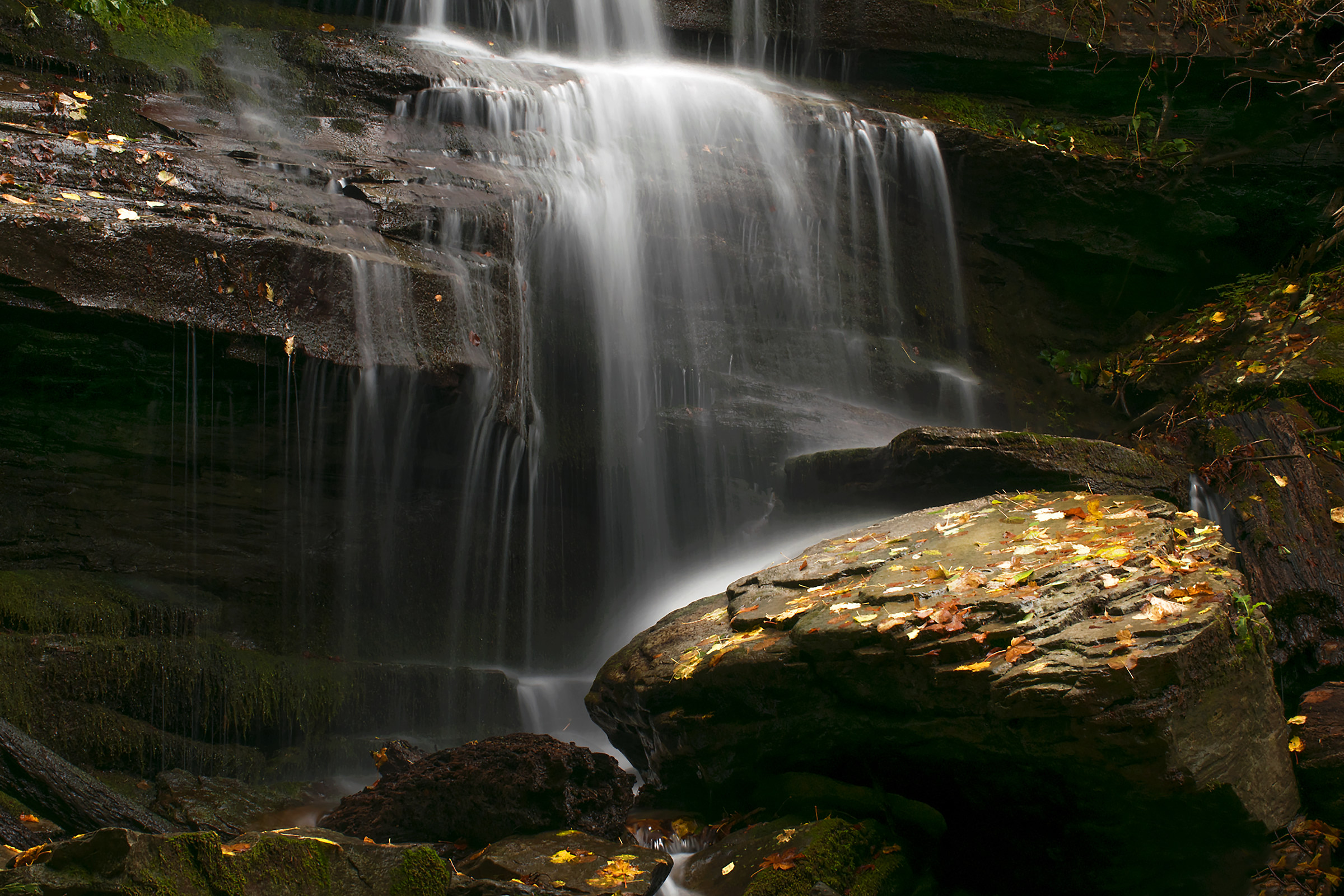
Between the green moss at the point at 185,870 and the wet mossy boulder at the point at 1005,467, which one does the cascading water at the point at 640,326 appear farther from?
the green moss at the point at 185,870

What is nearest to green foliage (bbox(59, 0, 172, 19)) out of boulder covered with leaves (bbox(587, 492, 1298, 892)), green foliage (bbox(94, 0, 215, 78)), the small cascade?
green foliage (bbox(94, 0, 215, 78))

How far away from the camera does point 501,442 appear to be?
6.73 metres

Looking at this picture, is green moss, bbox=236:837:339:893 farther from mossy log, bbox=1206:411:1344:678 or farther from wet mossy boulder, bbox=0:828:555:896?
mossy log, bbox=1206:411:1344:678

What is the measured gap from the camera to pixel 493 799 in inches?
175

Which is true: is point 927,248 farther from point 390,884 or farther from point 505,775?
point 390,884

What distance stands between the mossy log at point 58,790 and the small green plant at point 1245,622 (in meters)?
4.90

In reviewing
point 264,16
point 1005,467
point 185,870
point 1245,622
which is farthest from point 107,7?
point 1245,622

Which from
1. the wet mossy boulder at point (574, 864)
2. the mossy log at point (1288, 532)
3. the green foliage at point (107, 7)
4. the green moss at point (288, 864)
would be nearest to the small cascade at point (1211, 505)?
the mossy log at point (1288, 532)

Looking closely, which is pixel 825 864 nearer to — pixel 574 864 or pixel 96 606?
pixel 574 864

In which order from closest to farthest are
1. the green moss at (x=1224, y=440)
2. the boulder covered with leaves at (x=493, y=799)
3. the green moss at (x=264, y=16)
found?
1. the boulder covered with leaves at (x=493, y=799)
2. the green moss at (x=1224, y=440)
3. the green moss at (x=264, y=16)

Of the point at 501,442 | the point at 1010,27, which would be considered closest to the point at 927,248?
the point at 1010,27

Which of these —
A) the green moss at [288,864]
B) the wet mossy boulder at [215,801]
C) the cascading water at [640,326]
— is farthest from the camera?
the cascading water at [640,326]

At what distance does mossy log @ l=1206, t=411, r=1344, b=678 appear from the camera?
5160mm

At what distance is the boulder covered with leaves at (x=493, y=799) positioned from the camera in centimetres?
445
